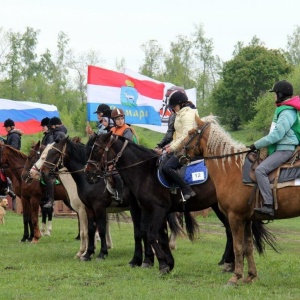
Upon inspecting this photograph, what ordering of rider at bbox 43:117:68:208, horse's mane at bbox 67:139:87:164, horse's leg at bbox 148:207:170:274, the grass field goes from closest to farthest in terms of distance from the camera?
the grass field < horse's leg at bbox 148:207:170:274 < horse's mane at bbox 67:139:87:164 < rider at bbox 43:117:68:208

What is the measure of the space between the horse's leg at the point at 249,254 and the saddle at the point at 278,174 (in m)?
0.72

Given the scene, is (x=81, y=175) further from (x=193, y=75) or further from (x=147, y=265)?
(x=193, y=75)

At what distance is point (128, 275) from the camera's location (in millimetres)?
10789

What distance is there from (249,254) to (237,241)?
394 mm

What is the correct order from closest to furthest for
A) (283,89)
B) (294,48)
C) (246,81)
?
1. (283,89)
2. (246,81)
3. (294,48)

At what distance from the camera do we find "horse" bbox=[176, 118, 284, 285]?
9.16 m

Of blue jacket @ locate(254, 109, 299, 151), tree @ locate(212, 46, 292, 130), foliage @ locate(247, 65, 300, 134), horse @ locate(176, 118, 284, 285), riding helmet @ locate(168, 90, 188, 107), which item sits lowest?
horse @ locate(176, 118, 284, 285)

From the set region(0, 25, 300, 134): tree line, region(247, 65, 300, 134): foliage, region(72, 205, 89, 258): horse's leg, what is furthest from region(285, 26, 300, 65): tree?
region(72, 205, 89, 258): horse's leg

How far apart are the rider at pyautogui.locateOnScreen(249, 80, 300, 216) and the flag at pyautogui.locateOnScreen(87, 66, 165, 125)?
309 inches

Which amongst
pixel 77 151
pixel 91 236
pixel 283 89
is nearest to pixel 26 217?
pixel 91 236

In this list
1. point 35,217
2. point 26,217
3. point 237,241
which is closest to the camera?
point 237,241

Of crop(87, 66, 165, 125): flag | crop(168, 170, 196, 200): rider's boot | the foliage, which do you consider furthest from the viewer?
the foliage

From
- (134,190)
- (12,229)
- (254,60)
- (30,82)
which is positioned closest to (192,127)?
(134,190)

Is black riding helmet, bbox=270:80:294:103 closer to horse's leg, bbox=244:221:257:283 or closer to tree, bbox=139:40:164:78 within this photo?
horse's leg, bbox=244:221:257:283
